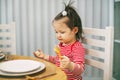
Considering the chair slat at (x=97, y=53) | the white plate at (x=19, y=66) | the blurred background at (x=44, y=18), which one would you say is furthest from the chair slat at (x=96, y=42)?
the blurred background at (x=44, y=18)

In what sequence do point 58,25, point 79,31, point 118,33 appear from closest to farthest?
point 58,25 < point 79,31 < point 118,33

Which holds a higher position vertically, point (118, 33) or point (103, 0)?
point (103, 0)

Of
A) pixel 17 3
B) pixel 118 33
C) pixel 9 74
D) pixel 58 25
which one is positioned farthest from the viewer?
pixel 17 3

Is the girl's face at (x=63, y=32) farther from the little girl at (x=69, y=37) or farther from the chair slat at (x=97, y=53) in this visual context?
the chair slat at (x=97, y=53)

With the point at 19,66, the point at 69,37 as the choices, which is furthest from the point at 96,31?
the point at 19,66

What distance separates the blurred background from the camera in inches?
83.6

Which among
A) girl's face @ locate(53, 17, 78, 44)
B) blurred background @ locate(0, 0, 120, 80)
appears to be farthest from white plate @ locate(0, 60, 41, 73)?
blurred background @ locate(0, 0, 120, 80)

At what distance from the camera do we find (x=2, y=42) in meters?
1.72

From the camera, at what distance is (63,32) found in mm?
1257

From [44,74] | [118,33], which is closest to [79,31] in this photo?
[44,74]

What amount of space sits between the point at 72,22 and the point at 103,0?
93 centimetres

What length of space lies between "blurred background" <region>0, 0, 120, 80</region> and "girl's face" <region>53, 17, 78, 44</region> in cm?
90

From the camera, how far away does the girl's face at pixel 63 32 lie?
125 centimetres

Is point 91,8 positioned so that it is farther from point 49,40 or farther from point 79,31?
point 79,31
